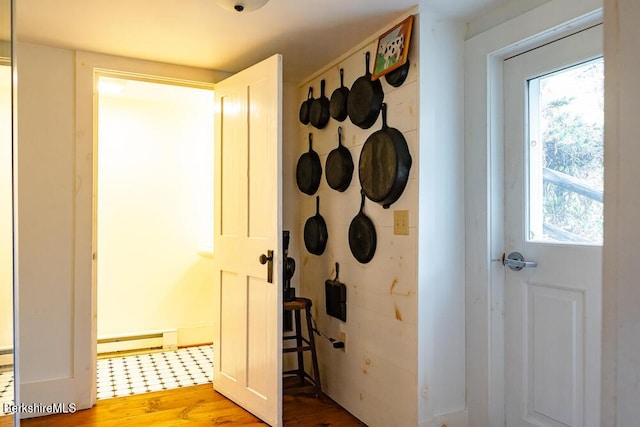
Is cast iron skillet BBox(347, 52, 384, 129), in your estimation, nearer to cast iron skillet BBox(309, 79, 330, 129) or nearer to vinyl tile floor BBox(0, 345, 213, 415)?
cast iron skillet BBox(309, 79, 330, 129)

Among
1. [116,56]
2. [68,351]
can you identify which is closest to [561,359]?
[68,351]

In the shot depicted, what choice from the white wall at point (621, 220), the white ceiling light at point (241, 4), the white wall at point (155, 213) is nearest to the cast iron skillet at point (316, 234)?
the white ceiling light at point (241, 4)

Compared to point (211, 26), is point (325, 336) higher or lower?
lower

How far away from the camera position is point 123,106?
3789mm

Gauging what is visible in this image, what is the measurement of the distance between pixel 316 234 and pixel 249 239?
1.68ft

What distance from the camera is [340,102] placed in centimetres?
264

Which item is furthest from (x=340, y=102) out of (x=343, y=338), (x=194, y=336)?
(x=194, y=336)

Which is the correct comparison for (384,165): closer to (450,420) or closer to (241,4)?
(241,4)

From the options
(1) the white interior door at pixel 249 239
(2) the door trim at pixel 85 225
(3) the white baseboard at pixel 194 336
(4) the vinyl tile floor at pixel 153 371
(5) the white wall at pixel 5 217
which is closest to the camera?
(5) the white wall at pixel 5 217

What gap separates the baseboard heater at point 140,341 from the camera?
364cm

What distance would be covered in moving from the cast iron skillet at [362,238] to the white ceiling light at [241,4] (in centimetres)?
109

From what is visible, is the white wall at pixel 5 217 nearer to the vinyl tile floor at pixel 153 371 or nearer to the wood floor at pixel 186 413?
the wood floor at pixel 186 413

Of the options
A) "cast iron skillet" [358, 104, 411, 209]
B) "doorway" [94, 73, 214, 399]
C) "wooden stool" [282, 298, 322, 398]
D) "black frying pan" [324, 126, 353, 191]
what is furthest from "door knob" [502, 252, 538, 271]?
"doorway" [94, 73, 214, 399]

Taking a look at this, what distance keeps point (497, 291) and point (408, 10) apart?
142 cm
